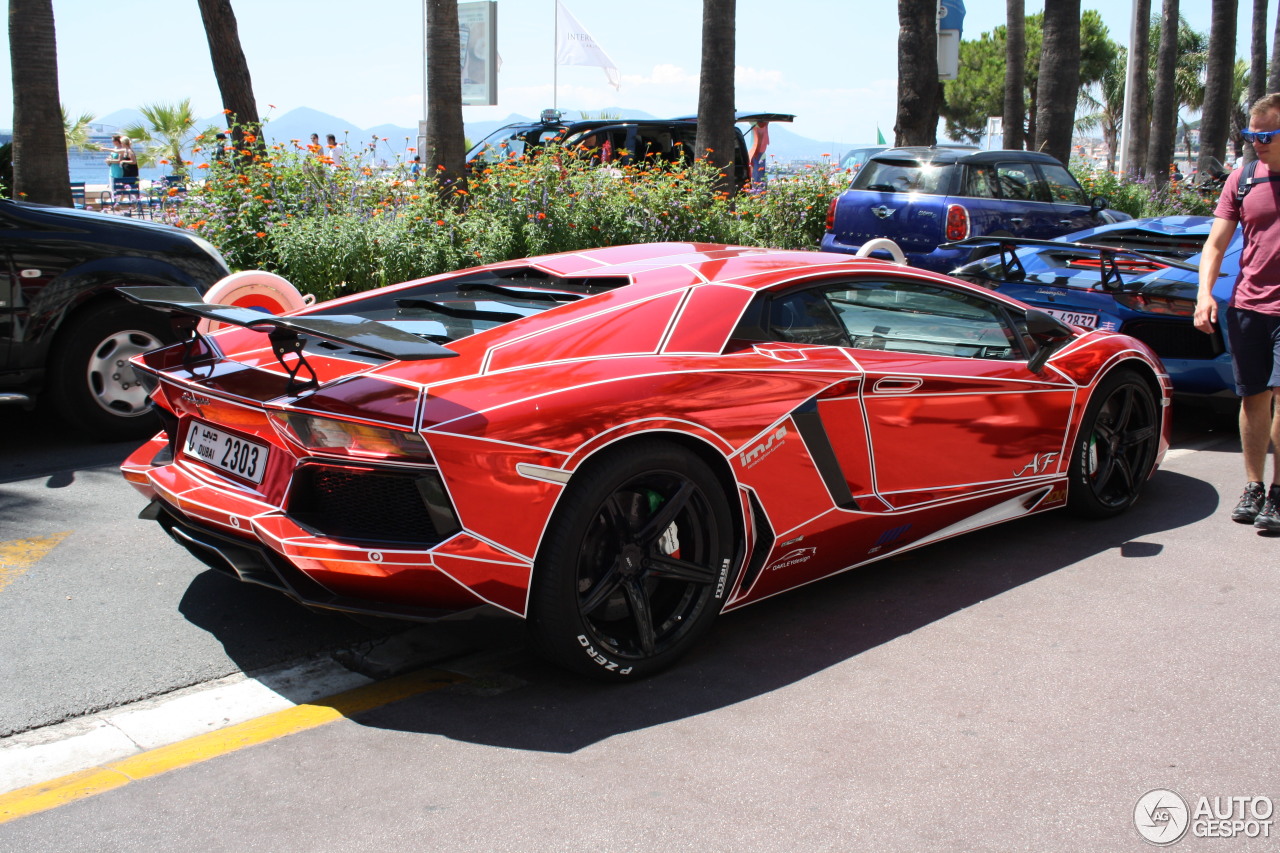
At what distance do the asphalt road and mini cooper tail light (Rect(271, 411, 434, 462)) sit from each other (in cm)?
81

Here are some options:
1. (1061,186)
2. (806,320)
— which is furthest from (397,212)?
(1061,186)

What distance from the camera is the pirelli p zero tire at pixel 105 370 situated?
6.18 metres

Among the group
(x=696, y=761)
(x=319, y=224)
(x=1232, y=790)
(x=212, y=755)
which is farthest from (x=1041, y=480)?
(x=319, y=224)

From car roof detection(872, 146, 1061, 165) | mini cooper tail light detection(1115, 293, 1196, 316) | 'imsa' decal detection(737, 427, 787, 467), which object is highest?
car roof detection(872, 146, 1061, 165)

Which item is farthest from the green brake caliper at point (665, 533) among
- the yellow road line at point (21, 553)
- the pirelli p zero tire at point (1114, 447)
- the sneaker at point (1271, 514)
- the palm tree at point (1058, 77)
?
the palm tree at point (1058, 77)

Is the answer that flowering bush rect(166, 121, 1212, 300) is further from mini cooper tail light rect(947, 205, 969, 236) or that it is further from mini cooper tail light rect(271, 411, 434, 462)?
mini cooper tail light rect(271, 411, 434, 462)

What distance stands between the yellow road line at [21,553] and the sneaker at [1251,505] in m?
5.35

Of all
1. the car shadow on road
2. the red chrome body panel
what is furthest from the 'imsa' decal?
the car shadow on road

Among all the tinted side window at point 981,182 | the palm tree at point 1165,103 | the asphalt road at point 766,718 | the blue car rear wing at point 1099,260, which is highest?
the palm tree at point 1165,103

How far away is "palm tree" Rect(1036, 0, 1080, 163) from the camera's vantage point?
698 inches

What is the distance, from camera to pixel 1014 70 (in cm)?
2606

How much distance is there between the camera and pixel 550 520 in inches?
127

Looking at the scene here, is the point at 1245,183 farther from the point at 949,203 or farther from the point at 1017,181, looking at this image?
the point at 1017,181

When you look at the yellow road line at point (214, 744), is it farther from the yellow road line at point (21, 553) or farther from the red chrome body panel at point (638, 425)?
the yellow road line at point (21, 553)
